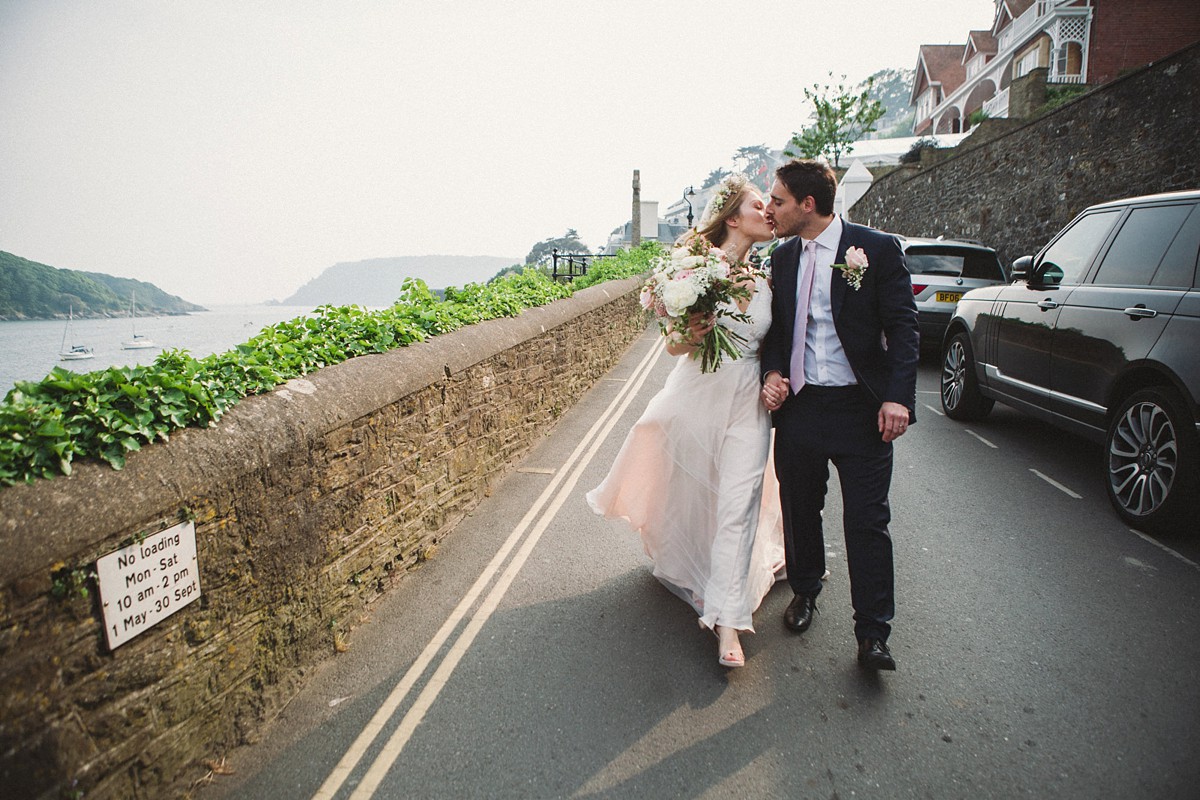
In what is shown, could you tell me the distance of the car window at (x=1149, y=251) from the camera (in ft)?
16.3

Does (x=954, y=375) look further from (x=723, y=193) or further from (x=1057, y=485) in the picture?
(x=723, y=193)

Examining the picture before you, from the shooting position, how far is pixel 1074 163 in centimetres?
1437

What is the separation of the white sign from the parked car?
10332mm

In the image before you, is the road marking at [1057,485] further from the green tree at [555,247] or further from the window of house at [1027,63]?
the window of house at [1027,63]

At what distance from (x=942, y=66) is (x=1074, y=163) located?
5153cm

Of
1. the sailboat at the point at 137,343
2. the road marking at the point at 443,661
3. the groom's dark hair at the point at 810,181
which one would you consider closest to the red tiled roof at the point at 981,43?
the road marking at the point at 443,661

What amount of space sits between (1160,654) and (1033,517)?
186cm

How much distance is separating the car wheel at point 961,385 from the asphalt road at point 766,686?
287 centimetres

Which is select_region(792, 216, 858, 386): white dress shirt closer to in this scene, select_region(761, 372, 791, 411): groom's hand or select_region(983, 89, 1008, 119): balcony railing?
select_region(761, 372, 791, 411): groom's hand

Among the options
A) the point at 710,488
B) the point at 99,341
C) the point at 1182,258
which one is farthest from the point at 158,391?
the point at 1182,258

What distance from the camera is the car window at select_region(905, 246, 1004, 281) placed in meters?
11.2

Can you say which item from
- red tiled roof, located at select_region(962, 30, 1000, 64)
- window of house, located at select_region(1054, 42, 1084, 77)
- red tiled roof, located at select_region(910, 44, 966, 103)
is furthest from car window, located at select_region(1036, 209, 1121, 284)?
red tiled roof, located at select_region(910, 44, 966, 103)

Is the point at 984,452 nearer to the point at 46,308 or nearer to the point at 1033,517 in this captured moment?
the point at 1033,517

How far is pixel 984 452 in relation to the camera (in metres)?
6.88
